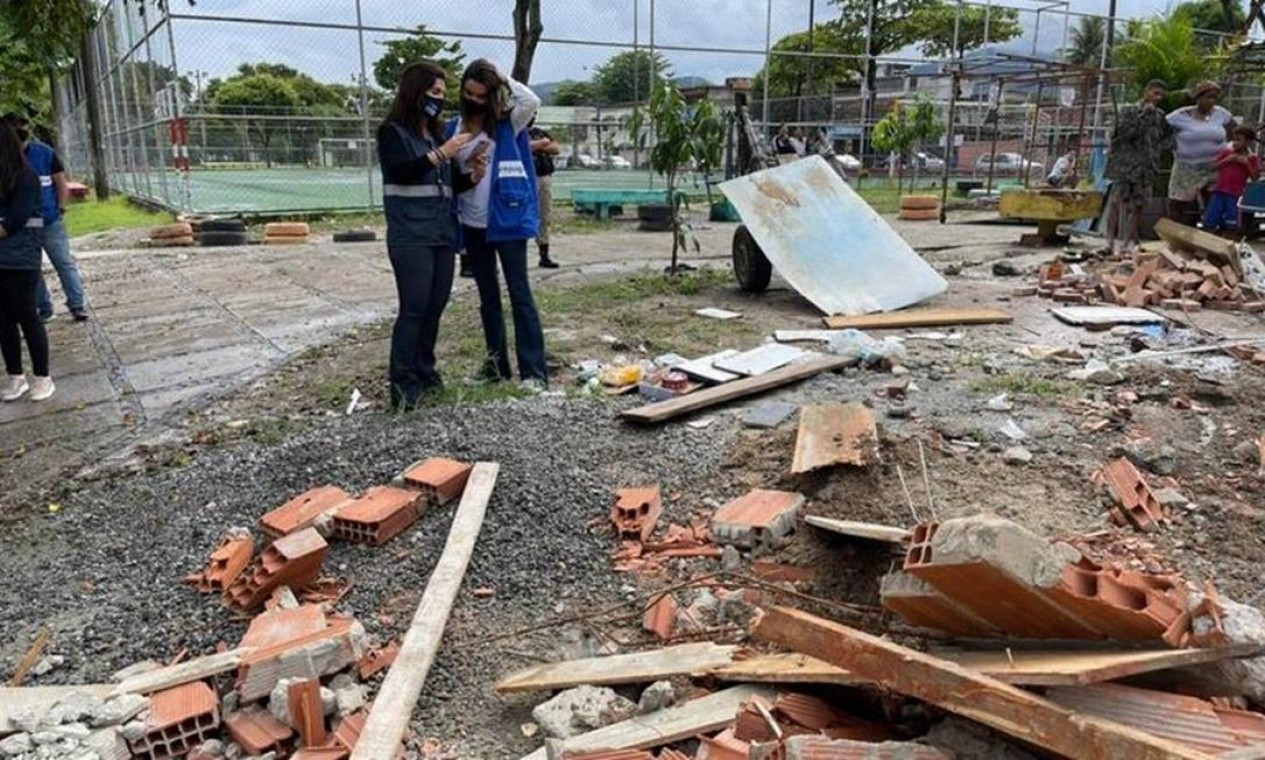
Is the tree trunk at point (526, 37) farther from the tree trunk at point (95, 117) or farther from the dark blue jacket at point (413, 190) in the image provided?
the tree trunk at point (95, 117)

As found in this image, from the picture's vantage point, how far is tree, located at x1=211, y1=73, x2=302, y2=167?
53.5 feet

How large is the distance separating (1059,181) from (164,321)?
1376cm

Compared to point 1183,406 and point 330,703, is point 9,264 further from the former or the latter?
point 1183,406

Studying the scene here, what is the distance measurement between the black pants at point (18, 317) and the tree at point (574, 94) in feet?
43.7

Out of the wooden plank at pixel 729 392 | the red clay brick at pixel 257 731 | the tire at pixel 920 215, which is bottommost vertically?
the red clay brick at pixel 257 731

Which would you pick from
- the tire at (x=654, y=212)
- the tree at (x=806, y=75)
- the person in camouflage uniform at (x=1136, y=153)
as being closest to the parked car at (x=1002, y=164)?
the tree at (x=806, y=75)

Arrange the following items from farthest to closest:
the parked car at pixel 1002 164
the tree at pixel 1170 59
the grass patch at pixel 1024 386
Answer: the parked car at pixel 1002 164
the tree at pixel 1170 59
the grass patch at pixel 1024 386

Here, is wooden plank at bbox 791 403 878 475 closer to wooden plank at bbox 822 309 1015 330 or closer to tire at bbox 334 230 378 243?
wooden plank at bbox 822 309 1015 330

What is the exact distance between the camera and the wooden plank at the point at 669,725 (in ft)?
7.61

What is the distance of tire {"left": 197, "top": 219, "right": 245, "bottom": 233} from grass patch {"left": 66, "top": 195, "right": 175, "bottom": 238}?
231 cm

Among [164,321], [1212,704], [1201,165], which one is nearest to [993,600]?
[1212,704]

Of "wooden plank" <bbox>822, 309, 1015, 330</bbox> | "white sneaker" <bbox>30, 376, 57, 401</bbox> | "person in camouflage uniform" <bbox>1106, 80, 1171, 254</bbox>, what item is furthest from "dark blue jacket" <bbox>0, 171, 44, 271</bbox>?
"person in camouflage uniform" <bbox>1106, 80, 1171, 254</bbox>

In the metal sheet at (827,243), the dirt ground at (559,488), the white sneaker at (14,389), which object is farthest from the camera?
the metal sheet at (827,243)

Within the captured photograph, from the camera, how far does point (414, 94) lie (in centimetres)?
446
